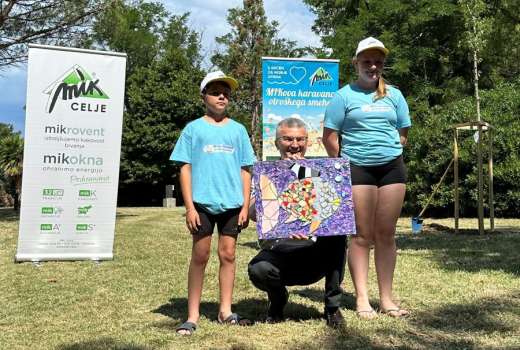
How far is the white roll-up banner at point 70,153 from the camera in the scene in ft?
23.2

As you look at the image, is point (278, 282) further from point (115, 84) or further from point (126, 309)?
point (115, 84)

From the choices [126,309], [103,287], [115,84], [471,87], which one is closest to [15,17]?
[115,84]

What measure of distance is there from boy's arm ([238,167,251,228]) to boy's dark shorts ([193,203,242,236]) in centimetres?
3

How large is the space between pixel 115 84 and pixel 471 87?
20638 millimetres

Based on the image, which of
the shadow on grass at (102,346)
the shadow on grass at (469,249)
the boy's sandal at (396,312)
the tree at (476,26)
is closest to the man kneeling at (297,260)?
the boy's sandal at (396,312)

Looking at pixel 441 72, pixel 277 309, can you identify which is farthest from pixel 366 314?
pixel 441 72

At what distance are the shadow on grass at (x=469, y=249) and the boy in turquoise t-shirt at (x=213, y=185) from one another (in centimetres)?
331

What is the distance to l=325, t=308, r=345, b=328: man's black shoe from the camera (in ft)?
12.5

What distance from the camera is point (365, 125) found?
412 cm

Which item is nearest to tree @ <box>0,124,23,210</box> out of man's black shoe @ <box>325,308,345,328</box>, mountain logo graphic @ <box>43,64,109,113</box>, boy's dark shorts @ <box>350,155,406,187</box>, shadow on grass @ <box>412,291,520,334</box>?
mountain logo graphic @ <box>43,64,109,113</box>

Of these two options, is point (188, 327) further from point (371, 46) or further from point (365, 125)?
point (371, 46)

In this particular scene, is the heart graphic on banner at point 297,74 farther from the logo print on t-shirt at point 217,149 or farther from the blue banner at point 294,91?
the logo print on t-shirt at point 217,149

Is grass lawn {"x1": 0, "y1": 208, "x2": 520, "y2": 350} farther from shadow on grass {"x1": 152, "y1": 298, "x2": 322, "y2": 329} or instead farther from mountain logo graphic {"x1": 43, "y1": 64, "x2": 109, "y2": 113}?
mountain logo graphic {"x1": 43, "y1": 64, "x2": 109, "y2": 113}

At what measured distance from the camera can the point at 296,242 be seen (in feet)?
12.8
